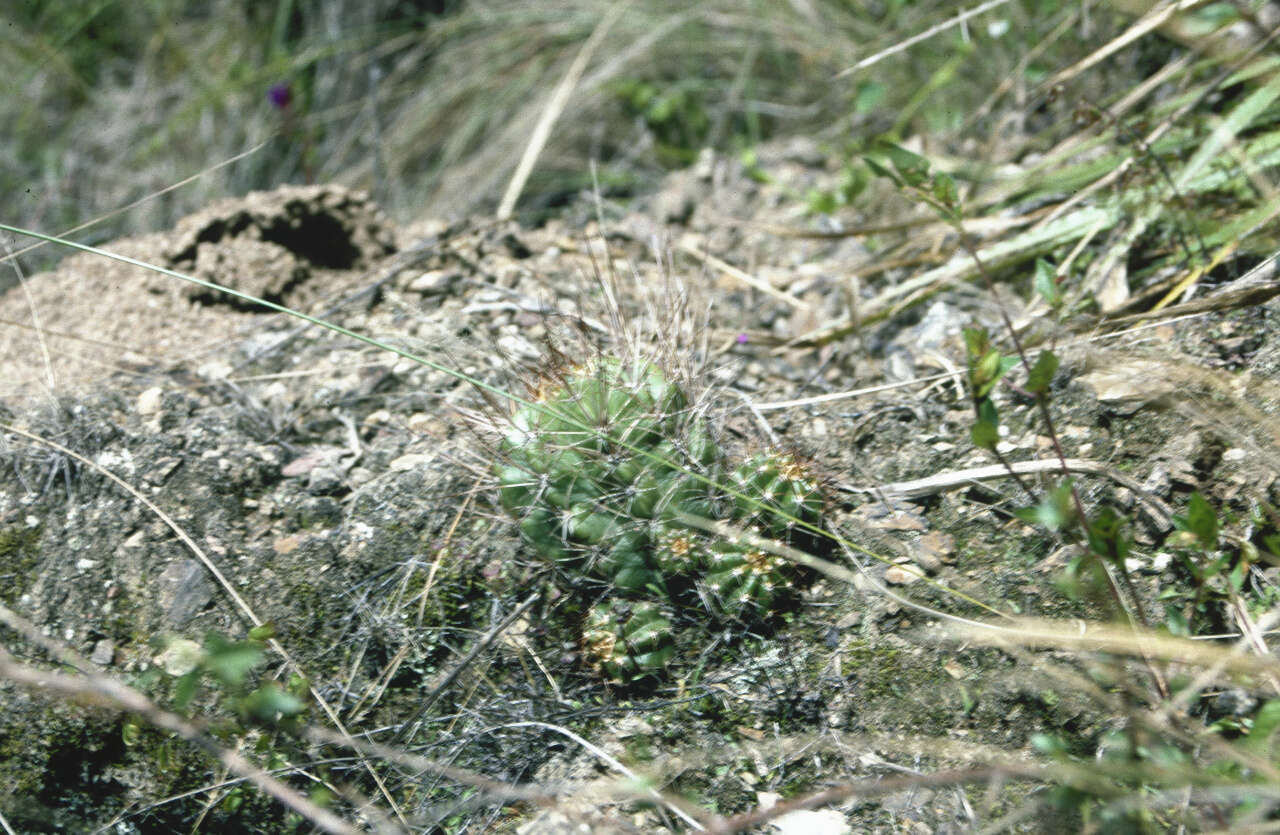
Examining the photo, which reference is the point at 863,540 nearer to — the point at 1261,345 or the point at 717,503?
the point at 717,503

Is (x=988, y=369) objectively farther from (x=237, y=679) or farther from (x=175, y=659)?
(x=175, y=659)

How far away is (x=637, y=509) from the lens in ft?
5.89

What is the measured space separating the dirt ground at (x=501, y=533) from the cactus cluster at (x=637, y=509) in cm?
8

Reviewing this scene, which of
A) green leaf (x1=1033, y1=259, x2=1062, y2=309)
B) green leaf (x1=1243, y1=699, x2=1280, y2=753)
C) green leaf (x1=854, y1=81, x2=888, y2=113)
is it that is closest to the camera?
green leaf (x1=1243, y1=699, x2=1280, y2=753)

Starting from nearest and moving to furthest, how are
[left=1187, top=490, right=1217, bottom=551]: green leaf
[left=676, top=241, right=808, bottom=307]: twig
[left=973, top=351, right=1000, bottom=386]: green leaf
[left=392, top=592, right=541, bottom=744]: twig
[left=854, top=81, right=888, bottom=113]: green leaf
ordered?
[left=1187, top=490, right=1217, bottom=551]: green leaf → [left=973, top=351, right=1000, bottom=386]: green leaf → [left=392, top=592, right=541, bottom=744]: twig → [left=676, top=241, right=808, bottom=307]: twig → [left=854, top=81, right=888, bottom=113]: green leaf

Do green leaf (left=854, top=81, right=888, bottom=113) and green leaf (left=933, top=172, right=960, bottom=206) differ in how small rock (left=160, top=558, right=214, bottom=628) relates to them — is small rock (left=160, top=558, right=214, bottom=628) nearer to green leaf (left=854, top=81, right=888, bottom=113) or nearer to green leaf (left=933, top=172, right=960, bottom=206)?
green leaf (left=933, top=172, right=960, bottom=206)

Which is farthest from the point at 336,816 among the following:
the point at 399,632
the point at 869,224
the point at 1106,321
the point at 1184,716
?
the point at 869,224

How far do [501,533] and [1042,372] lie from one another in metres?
0.99

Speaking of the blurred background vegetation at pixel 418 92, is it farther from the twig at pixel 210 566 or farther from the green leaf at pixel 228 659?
the green leaf at pixel 228 659

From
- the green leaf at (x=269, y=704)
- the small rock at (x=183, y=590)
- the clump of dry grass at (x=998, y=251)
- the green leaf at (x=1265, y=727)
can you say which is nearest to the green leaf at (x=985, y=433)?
the clump of dry grass at (x=998, y=251)

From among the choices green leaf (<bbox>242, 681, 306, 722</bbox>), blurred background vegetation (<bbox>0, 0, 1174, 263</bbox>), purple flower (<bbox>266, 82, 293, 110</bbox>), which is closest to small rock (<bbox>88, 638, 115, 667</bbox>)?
green leaf (<bbox>242, 681, 306, 722</bbox>)

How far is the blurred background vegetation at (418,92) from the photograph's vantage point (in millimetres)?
3979

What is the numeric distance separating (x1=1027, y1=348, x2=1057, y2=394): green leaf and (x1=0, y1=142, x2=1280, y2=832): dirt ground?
0.35 m

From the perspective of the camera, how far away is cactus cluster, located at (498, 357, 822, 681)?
1.78m
